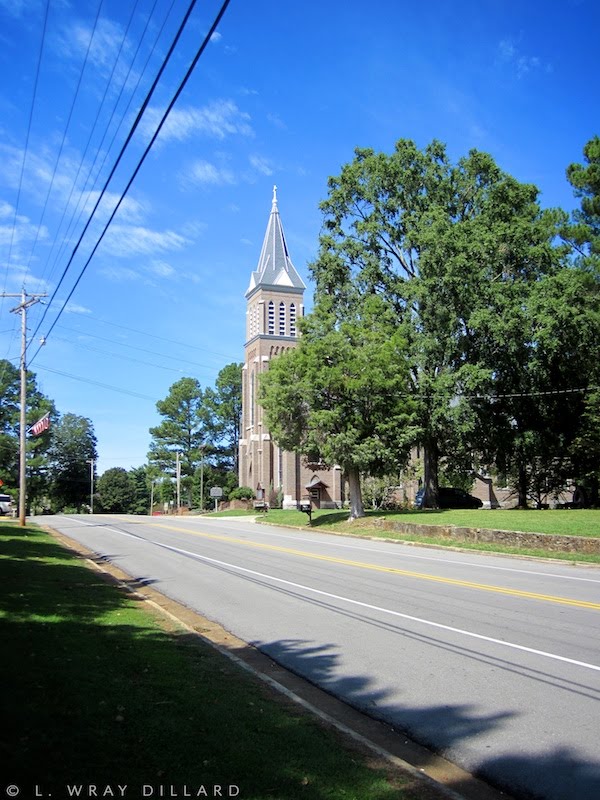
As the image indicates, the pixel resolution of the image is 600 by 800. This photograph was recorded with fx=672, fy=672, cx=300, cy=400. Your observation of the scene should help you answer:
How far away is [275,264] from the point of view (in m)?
73.0

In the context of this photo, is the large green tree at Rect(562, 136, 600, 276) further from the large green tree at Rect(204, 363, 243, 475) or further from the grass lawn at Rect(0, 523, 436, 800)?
the large green tree at Rect(204, 363, 243, 475)

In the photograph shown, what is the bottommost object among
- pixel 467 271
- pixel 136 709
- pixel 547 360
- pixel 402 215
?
pixel 136 709

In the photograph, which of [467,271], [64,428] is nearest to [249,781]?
[467,271]

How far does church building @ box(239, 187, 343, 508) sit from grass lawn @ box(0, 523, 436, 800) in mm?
54588

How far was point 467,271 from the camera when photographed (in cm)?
3591

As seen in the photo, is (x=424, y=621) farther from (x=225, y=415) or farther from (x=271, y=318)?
(x=225, y=415)

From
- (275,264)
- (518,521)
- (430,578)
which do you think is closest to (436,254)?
(518,521)

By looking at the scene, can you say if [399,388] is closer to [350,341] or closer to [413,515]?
[350,341]

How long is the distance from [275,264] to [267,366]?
1430 centimetres

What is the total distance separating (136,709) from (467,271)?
3352cm

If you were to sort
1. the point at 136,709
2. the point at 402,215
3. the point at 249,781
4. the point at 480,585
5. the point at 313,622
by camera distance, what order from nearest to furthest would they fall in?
the point at 249,781, the point at 136,709, the point at 313,622, the point at 480,585, the point at 402,215


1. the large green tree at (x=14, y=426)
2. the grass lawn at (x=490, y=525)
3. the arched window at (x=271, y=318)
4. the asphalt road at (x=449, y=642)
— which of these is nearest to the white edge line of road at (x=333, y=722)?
the asphalt road at (x=449, y=642)

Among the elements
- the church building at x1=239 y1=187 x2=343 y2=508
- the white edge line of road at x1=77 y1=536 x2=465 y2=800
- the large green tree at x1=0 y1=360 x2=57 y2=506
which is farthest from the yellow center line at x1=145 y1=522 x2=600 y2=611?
the large green tree at x1=0 y1=360 x2=57 y2=506

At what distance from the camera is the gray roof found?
71812 mm
